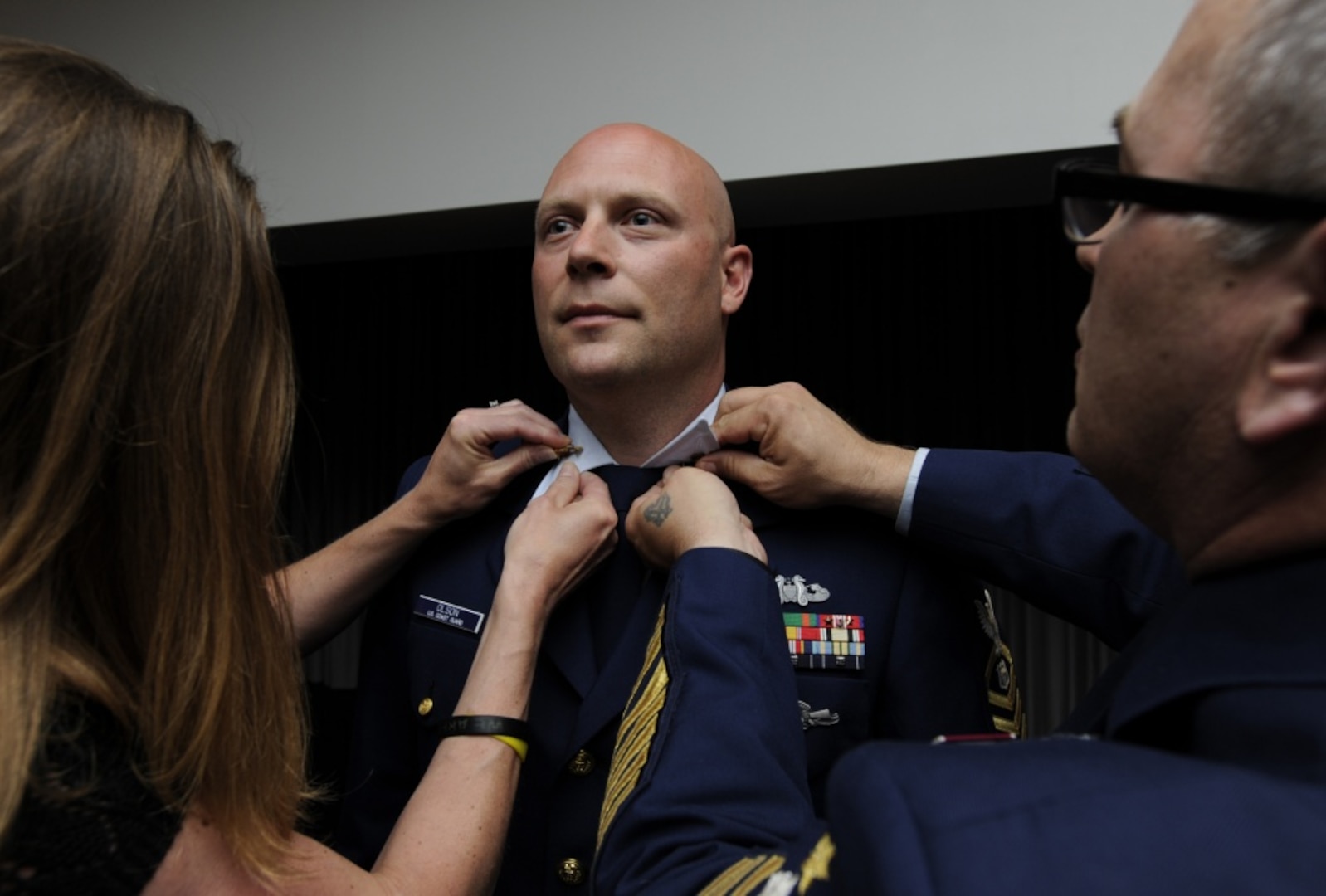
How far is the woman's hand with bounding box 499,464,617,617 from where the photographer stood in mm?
1399

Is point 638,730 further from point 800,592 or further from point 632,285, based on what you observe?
point 632,285

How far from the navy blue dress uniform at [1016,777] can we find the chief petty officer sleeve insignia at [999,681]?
23.0 inches

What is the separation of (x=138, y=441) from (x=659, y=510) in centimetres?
65

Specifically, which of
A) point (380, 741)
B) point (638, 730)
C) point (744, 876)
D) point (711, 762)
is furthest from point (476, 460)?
point (744, 876)

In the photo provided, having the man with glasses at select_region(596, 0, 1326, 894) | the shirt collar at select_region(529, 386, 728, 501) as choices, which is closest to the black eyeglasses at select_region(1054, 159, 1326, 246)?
the man with glasses at select_region(596, 0, 1326, 894)

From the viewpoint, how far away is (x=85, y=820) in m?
0.76

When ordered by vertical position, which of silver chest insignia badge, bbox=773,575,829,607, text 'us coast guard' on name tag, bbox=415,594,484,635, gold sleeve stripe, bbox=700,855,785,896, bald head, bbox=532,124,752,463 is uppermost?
bald head, bbox=532,124,752,463

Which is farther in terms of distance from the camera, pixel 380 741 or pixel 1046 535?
pixel 380 741

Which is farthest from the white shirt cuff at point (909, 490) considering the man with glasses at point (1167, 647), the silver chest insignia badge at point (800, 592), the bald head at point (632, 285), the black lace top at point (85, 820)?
the black lace top at point (85, 820)

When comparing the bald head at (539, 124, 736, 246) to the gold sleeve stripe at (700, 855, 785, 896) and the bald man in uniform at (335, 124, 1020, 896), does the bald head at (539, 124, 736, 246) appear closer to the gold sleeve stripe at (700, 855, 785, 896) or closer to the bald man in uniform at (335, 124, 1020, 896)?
the bald man in uniform at (335, 124, 1020, 896)

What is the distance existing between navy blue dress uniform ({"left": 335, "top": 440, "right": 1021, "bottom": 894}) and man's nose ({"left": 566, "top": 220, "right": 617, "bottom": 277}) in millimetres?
284

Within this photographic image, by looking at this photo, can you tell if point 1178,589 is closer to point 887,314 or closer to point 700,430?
point 700,430

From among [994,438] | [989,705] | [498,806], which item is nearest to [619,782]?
[498,806]

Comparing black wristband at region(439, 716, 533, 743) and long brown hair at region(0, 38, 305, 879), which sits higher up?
long brown hair at region(0, 38, 305, 879)
